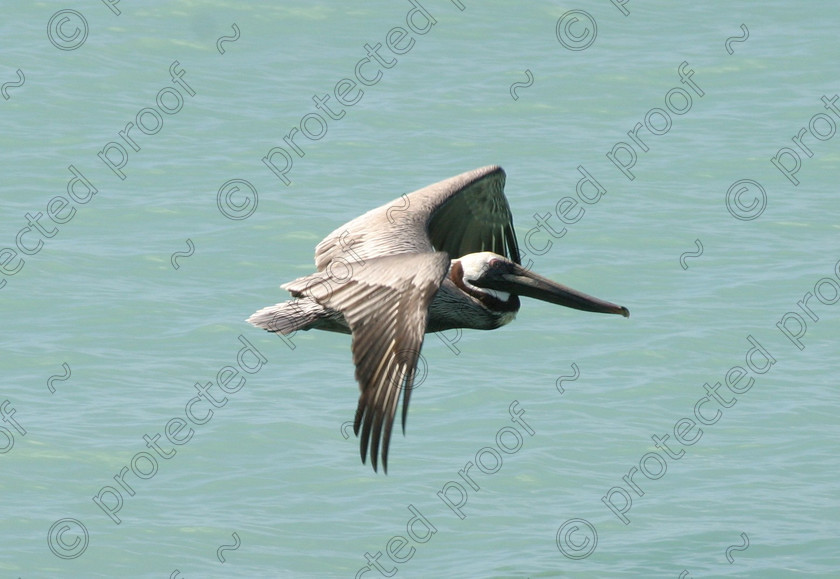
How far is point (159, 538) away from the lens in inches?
379

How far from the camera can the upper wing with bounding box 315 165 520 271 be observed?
8.86 m

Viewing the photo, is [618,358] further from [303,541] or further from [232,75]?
[232,75]

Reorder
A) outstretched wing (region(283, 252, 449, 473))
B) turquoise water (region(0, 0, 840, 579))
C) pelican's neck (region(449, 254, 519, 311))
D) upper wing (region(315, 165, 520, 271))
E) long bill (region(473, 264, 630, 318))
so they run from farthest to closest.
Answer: turquoise water (region(0, 0, 840, 579)), pelican's neck (region(449, 254, 519, 311)), long bill (region(473, 264, 630, 318)), upper wing (region(315, 165, 520, 271)), outstretched wing (region(283, 252, 449, 473))

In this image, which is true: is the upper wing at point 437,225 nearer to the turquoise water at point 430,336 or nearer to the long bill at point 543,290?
the long bill at point 543,290

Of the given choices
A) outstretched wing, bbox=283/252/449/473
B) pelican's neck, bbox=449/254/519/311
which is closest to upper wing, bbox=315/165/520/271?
pelican's neck, bbox=449/254/519/311

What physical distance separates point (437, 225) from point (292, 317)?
1843 mm

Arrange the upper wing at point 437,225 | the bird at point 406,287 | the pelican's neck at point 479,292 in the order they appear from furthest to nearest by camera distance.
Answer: the pelican's neck at point 479,292
the upper wing at point 437,225
the bird at point 406,287

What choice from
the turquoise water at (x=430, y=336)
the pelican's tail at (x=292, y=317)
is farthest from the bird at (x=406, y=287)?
the turquoise water at (x=430, y=336)

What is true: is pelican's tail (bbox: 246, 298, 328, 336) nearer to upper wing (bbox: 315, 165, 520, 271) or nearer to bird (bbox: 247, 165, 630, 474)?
bird (bbox: 247, 165, 630, 474)

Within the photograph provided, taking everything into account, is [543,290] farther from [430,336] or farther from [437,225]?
[430,336]

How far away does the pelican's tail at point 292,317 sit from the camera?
8.94m

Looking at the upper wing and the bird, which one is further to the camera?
the upper wing

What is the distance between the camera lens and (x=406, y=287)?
7.52 metres

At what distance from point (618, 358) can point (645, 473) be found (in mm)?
1724
